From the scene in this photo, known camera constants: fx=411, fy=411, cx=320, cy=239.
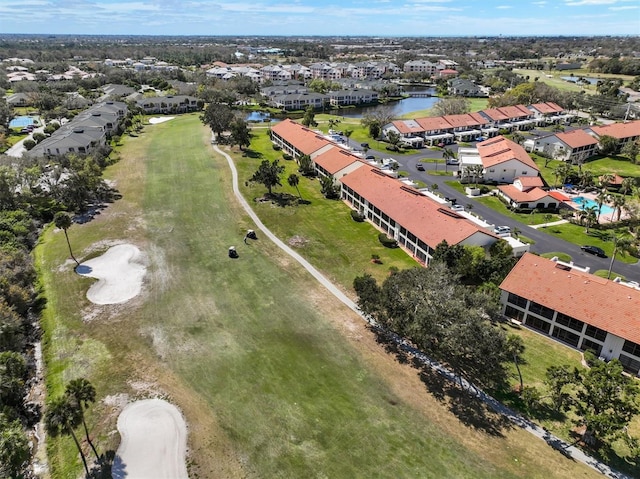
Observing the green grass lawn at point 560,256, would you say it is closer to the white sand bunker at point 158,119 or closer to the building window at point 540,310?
the building window at point 540,310

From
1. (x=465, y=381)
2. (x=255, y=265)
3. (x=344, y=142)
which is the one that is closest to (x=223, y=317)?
(x=255, y=265)

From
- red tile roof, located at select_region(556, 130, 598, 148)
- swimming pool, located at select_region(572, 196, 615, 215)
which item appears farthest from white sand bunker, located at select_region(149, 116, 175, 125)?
swimming pool, located at select_region(572, 196, 615, 215)

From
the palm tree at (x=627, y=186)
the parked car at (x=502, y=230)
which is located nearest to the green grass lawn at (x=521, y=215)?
the parked car at (x=502, y=230)

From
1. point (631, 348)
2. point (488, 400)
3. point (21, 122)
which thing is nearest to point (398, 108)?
point (21, 122)

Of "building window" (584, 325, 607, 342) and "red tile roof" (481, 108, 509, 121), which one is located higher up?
"red tile roof" (481, 108, 509, 121)

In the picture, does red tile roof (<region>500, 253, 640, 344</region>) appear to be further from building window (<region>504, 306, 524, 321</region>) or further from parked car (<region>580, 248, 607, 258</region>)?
parked car (<region>580, 248, 607, 258</region>)

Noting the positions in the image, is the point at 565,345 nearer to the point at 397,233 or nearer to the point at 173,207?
the point at 397,233
